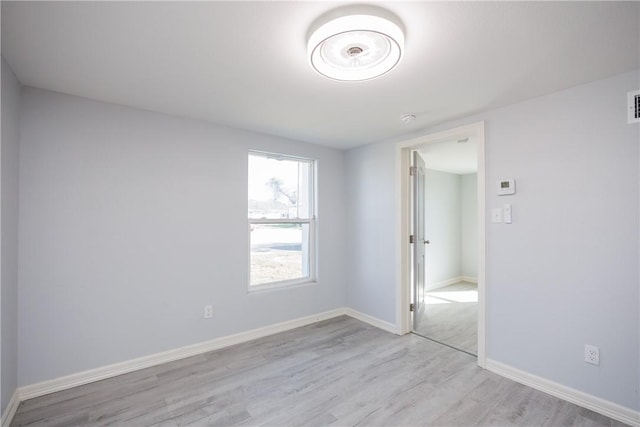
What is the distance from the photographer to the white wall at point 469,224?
5906mm

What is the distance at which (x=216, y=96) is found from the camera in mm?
2320

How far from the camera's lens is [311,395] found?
2164mm

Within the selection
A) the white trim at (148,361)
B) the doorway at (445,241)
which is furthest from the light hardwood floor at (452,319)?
the white trim at (148,361)

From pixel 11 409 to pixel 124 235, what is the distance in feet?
4.22

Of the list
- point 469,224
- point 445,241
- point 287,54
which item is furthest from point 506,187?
point 469,224

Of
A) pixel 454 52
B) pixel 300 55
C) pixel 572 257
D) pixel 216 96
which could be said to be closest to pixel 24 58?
pixel 216 96

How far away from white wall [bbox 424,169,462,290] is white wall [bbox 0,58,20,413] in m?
5.22

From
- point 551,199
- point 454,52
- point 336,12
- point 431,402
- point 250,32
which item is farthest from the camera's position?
point 551,199

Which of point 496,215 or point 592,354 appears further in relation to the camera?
point 496,215

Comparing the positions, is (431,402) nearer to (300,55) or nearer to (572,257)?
(572,257)

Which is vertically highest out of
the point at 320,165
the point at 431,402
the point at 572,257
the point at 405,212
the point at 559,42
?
the point at 559,42

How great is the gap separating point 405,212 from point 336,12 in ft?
7.88

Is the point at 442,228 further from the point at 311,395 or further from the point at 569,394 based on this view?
the point at 311,395

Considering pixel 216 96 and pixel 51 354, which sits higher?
pixel 216 96
